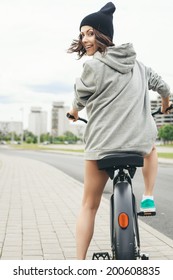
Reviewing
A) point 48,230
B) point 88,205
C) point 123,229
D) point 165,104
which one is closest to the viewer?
point 123,229

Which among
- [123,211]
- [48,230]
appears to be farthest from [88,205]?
[48,230]

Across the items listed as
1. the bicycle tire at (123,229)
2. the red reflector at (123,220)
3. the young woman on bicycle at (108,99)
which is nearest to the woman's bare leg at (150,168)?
the young woman on bicycle at (108,99)

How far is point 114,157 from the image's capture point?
2613 mm

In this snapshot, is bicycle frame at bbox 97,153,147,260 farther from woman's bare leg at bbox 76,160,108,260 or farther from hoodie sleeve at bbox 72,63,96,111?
hoodie sleeve at bbox 72,63,96,111

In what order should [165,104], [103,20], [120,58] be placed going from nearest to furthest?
A: [120,58] → [103,20] → [165,104]

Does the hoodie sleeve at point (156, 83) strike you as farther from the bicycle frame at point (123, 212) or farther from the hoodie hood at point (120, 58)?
the bicycle frame at point (123, 212)

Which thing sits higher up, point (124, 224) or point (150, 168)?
point (150, 168)

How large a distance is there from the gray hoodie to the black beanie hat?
0.18m

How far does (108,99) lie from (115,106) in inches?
2.3

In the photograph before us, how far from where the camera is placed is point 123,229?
8.54 ft

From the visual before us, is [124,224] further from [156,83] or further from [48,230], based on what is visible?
[48,230]

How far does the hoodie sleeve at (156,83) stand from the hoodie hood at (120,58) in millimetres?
266

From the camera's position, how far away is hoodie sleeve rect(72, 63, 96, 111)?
2.70 meters
